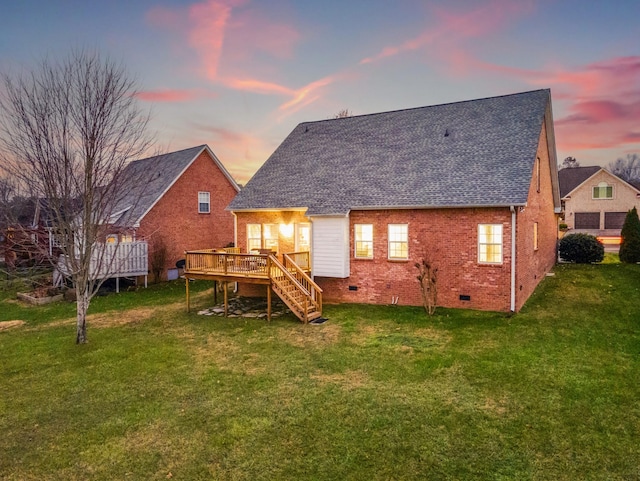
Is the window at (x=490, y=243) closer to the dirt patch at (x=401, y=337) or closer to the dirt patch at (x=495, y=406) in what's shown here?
the dirt patch at (x=401, y=337)

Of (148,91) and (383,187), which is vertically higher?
(148,91)

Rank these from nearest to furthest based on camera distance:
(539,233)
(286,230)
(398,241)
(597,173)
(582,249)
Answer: (398,241), (286,230), (539,233), (582,249), (597,173)

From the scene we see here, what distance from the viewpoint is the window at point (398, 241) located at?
14078 mm

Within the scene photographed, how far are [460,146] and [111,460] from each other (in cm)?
1498

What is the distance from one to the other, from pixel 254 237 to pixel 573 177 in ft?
124

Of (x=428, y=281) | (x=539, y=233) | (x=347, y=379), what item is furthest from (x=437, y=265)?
(x=347, y=379)

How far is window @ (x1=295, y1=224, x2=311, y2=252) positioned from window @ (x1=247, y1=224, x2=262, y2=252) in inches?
76.8

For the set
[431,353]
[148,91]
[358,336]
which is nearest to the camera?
[431,353]

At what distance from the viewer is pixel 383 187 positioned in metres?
15.0

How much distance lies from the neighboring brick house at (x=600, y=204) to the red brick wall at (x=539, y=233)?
17.6m

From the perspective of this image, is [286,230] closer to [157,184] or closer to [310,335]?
[310,335]

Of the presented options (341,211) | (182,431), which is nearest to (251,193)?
(341,211)

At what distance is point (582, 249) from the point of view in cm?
2189

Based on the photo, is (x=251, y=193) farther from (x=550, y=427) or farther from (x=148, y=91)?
(x=550, y=427)
